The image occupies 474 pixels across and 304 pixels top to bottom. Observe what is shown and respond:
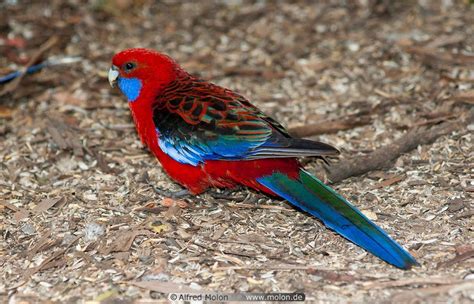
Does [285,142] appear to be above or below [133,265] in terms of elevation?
above

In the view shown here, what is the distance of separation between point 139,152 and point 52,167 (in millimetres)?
683

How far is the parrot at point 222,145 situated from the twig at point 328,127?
3.20ft

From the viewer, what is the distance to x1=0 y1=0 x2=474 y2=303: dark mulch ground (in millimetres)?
4082

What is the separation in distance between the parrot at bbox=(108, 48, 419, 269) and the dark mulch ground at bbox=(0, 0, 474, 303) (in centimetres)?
19

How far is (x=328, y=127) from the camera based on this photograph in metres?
5.93

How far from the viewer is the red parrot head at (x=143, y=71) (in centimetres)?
521

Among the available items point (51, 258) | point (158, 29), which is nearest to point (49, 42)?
point (158, 29)

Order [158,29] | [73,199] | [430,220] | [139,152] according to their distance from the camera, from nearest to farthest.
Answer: [430,220] → [73,199] → [139,152] → [158,29]

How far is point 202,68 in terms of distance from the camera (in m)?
7.08

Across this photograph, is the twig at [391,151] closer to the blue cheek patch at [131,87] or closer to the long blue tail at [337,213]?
the long blue tail at [337,213]

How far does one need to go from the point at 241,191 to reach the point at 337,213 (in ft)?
3.47

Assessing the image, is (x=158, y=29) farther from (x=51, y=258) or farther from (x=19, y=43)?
(x=51, y=258)

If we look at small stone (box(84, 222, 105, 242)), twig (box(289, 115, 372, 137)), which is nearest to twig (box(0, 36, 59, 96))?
small stone (box(84, 222, 105, 242))

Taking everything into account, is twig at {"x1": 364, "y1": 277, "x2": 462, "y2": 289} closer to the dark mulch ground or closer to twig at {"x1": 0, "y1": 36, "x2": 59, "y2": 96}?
the dark mulch ground
